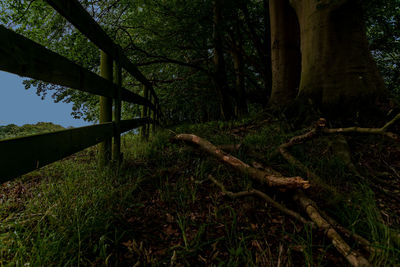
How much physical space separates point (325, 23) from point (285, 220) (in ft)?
10.6

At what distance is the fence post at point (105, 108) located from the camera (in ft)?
8.57

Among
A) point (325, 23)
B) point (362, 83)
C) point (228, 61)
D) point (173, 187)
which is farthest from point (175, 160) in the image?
point (228, 61)

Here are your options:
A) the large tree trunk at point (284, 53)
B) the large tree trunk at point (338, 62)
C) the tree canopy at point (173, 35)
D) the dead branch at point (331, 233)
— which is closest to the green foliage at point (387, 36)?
the tree canopy at point (173, 35)

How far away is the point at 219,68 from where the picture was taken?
23.8ft

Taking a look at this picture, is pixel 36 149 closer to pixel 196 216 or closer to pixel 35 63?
pixel 35 63

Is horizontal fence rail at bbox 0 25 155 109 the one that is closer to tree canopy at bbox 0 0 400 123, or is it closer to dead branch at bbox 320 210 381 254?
dead branch at bbox 320 210 381 254

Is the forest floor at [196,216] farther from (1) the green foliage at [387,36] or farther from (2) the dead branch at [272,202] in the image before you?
(1) the green foliage at [387,36]

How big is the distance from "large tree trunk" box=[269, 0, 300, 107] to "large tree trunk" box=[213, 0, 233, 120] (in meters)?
1.52

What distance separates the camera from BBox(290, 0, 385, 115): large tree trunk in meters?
3.05

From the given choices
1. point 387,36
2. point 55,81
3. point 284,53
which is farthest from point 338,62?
point 387,36

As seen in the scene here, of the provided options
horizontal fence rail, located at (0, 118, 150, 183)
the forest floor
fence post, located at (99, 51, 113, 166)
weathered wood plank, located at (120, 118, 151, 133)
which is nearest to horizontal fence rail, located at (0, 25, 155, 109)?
horizontal fence rail, located at (0, 118, 150, 183)

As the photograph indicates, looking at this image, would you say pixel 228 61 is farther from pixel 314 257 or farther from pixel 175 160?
pixel 314 257

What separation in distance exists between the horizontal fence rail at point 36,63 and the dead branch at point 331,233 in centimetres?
197

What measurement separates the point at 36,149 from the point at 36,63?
530 millimetres
